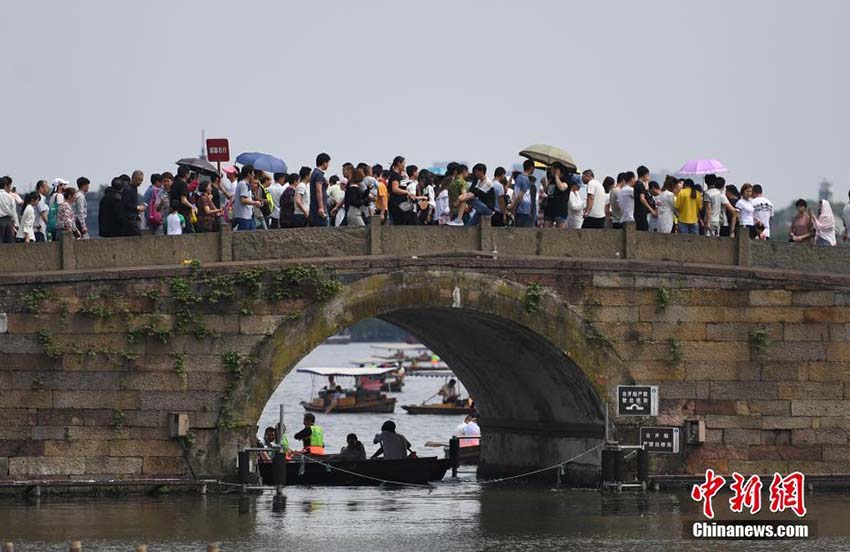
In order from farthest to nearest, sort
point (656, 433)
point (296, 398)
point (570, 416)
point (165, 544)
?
point (296, 398) → point (570, 416) → point (656, 433) → point (165, 544)

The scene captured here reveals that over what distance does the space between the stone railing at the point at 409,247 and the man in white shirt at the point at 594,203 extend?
73cm

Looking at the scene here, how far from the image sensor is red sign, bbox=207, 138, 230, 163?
31.0 metres

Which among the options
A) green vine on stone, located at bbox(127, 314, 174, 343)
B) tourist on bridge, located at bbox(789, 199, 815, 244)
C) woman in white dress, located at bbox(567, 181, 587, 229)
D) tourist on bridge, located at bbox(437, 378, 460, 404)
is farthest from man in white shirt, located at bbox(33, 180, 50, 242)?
tourist on bridge, located at bbox(437, 378, 460, 404)

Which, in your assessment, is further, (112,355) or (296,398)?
(296,398)

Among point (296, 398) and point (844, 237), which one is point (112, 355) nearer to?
point (844, 237)

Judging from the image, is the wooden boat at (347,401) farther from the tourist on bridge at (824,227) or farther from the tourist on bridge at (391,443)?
the tourist on bridge at (824,227)

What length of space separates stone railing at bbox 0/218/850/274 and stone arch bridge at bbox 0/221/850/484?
1.2 inches

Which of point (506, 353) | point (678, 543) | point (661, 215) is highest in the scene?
point (661, 215)

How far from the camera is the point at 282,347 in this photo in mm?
29672

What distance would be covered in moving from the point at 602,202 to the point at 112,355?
8.72 metres

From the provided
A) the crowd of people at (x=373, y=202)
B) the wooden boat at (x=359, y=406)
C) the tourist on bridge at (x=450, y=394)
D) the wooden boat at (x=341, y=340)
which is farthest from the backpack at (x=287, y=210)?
the wooden boat at (x=341, y=340)

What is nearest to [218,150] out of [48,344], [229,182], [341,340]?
[229,182]

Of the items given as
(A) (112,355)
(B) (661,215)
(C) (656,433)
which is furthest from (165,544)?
(B) (661,215)

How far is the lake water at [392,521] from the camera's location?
2516cm
